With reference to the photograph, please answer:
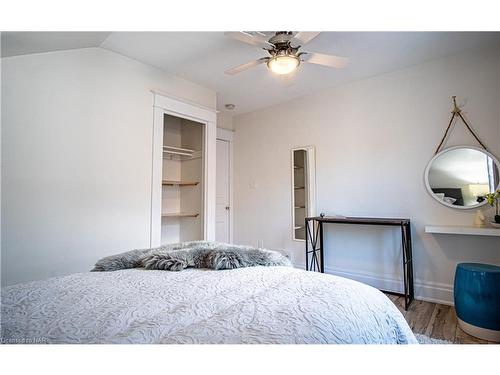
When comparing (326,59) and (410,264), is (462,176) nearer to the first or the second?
(410,264)

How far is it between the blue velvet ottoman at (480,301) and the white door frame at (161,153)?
2.25 metres

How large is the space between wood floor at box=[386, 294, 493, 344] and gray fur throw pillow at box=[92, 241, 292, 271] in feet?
4.37

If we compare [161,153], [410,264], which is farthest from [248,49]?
[410,264]

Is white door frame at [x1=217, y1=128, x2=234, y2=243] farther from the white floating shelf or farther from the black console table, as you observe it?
the white floating shelf

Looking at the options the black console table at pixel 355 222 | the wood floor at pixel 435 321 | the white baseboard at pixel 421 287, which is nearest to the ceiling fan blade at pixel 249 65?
the black console table at pixel 355 222

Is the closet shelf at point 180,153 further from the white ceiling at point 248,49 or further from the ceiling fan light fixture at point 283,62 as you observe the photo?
the ceiling fan light fixture at point 283,62

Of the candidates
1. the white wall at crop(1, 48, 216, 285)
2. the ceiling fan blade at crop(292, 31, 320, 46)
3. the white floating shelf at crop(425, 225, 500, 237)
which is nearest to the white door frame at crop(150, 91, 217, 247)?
the white wall at crop(1, 48, 216, 285)

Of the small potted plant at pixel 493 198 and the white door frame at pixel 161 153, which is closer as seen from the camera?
the small potted plant at pixel 493 198

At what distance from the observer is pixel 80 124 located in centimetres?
185

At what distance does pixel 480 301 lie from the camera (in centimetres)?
159

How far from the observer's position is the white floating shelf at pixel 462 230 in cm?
184

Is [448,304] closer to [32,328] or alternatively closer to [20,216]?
[32,328]

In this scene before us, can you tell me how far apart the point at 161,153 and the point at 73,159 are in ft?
2.43
